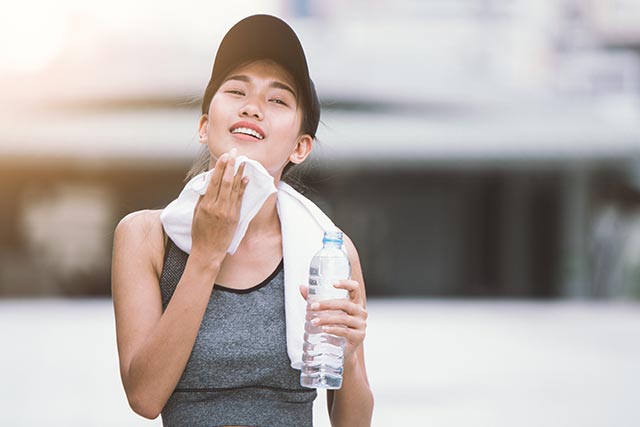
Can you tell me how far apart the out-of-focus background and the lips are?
17.2 metres

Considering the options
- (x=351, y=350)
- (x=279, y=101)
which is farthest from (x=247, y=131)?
(x=351, y=350)

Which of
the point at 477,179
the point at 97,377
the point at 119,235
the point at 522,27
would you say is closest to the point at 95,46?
Answer: the point at 477,179

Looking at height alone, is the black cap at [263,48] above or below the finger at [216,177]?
above

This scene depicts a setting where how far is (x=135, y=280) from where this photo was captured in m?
2.11

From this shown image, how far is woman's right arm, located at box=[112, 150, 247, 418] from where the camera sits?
2.00 m

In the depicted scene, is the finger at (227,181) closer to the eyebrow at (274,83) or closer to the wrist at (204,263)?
the wrist at (204,263)

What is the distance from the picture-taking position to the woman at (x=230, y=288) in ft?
6.59

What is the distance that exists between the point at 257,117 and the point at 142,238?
0.32 m

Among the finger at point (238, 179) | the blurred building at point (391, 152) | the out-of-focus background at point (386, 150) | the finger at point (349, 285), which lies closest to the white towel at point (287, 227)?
the finger at point (238, 179)

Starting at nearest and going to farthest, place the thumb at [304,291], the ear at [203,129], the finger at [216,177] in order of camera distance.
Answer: the finger at [216,177]
the thumb at [304,291]
the ear at [203,129]

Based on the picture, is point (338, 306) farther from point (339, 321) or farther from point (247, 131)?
point (247, 131)

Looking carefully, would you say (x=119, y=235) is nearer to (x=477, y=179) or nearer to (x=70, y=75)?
(x=70, y=75)

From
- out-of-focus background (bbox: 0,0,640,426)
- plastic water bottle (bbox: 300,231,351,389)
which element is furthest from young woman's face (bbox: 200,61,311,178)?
out-of-focus background (bbox: 0,0,640,426)

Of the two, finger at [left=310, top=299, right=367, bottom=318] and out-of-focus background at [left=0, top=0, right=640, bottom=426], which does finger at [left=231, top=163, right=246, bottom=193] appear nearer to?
finger at [left=310, top=299, right=367, bottom=318]
